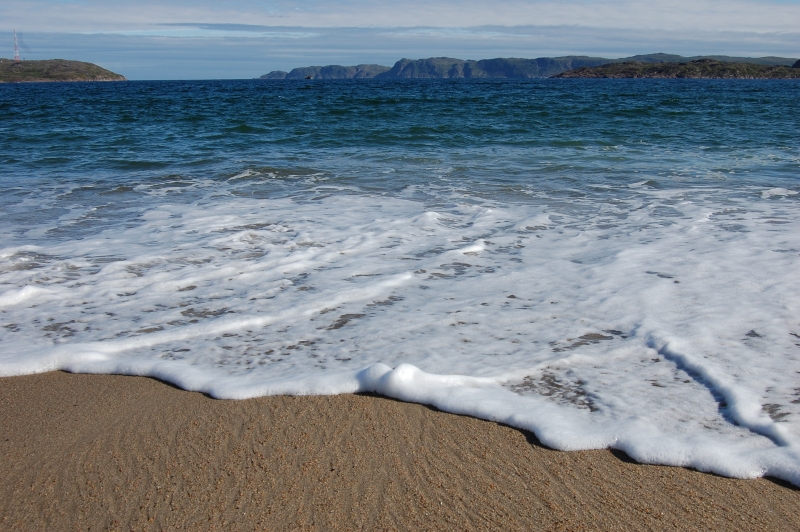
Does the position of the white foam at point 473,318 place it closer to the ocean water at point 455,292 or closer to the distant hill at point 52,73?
the ocean water at point 455,292

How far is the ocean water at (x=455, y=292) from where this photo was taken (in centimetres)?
284

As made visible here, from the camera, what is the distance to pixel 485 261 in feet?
16.1

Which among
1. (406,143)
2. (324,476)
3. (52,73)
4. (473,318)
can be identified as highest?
(52,73)

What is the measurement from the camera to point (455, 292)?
13.8ft

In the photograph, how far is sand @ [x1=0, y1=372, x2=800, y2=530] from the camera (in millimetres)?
2123

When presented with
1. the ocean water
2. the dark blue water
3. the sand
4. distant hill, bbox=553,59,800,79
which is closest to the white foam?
the ocean water

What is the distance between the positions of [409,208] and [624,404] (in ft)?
14.6

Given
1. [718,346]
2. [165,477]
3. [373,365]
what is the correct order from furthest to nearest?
[718,346] → [373,365] → [165,477]

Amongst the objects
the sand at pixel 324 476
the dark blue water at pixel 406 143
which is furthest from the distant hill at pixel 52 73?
the sand at pixel 324 476

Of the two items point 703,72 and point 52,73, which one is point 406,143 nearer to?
point 703,72

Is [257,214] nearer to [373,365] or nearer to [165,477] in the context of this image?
[373,365]

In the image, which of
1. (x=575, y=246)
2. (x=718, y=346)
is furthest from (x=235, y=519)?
(x=575, y=246)

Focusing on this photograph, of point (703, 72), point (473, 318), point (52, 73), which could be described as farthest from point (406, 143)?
point (52, 73)

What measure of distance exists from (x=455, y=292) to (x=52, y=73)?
122682 millimetres
